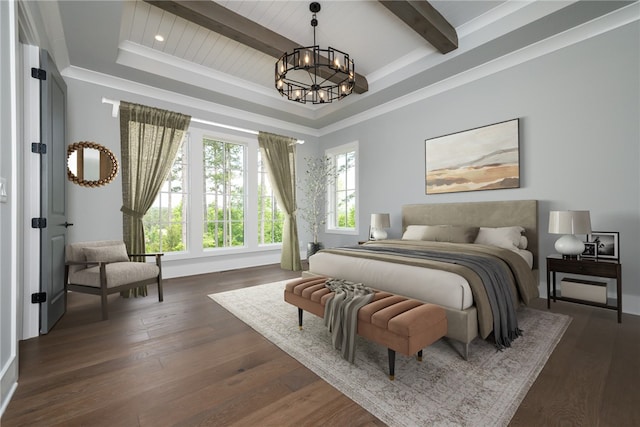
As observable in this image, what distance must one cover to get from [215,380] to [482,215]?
376 centimetres

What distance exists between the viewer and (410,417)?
150cm

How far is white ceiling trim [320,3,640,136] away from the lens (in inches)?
116

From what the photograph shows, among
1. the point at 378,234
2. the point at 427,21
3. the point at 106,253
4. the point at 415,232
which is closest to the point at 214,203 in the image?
the point at 106,253

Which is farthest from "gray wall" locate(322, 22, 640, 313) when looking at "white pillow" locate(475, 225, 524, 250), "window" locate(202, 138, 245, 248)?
"window" locate(202, 138, 245, 248)

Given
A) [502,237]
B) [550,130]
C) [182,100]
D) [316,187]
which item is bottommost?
[502,237]

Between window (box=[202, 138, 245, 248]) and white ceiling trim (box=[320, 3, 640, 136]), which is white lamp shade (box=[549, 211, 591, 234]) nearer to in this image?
white ceiling trim (box=[320, 3, 640, 136])

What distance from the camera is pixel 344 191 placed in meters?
6.29

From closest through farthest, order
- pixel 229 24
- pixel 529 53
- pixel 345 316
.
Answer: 1. pixel 345 316
2. pixel 229 24
3. pixel 529 53

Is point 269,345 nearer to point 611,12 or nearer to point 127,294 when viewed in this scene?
point 127,294

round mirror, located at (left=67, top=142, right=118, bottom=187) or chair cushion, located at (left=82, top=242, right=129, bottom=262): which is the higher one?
round mirror, located at (left=67, top=142, right=118, bottom=187)

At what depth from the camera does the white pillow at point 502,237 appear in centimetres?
335

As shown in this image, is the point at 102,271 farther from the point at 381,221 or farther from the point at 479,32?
the point at 479,32

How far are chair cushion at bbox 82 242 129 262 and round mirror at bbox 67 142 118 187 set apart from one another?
3.58 ft

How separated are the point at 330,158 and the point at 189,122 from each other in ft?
9.91
